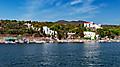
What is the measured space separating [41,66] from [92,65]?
8796mm

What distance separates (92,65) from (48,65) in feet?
24.8

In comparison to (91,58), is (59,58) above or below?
above

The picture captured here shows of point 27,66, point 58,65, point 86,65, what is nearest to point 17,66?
point 27,66

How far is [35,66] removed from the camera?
212 feet

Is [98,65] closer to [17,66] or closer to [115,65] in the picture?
[115,65]

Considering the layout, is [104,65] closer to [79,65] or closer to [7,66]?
[79,65]

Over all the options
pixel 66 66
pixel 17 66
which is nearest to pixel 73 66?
pixel 66 66

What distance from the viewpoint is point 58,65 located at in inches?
2603

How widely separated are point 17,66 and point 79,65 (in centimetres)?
1057

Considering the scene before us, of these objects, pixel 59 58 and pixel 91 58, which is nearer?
pixel 59 58

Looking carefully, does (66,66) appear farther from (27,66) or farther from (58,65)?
(27,66)

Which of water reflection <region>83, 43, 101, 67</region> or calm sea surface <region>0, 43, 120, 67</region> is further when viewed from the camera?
water reflection <region>83, 43, 101, 67</region>

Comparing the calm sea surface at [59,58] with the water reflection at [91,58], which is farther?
the water reflection at [91,58]

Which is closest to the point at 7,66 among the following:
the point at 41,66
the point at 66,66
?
the point at 41,66
